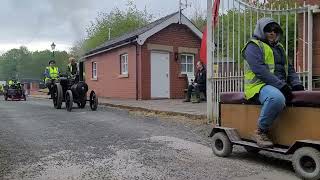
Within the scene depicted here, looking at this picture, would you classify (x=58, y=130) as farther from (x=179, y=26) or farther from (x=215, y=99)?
(x=179, y=26)

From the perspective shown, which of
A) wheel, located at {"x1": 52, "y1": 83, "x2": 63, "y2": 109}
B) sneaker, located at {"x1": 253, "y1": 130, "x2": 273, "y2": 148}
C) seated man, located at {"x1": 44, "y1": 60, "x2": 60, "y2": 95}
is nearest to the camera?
sneaker, located at {"x1": 253, "y1": 130, "x2": 273, "y2": 148}

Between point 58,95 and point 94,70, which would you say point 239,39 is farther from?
point 94,70

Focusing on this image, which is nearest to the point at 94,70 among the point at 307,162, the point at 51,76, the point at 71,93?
the point at 51,76

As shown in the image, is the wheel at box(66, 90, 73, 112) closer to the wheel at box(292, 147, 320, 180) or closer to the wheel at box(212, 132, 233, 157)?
the wheel at box(212, 132, 233, 157)

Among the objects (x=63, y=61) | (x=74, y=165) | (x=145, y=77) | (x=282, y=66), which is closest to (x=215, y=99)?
(x=282, y=66)

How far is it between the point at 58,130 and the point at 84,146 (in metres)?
2.31

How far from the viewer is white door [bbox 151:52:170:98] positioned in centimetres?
2073

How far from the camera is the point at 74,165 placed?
5773 millimetres

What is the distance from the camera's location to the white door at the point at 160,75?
20.7 meters

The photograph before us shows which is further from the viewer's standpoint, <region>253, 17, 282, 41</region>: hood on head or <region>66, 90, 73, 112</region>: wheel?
Answer: <region>66, 90, 73, 112</region>: wheel

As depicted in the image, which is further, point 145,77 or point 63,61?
point 63,61

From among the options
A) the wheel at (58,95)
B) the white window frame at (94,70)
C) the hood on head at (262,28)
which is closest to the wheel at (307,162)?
the hood on head at (262,28)

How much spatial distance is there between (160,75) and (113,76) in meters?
3.61

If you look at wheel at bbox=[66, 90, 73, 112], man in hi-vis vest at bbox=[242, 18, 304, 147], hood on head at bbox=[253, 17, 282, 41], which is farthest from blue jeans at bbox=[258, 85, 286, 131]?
wheel at bbox=[66, 90, 73, 112]
